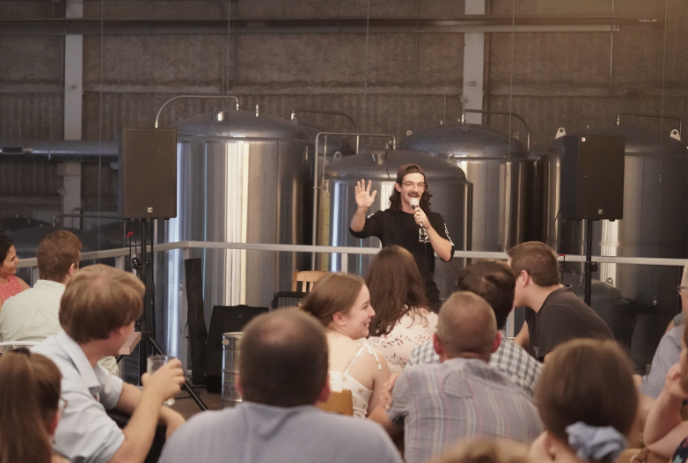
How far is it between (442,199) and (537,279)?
3745 mm

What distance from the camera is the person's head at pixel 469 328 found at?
1931 millimetres

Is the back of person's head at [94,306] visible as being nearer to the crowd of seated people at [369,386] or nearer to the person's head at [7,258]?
the crowd of seated people at [369,386]

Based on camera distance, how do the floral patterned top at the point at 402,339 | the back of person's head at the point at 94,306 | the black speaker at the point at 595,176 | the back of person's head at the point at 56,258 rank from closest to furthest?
1. the back of person's head at the point at 94,306
2. the floral patterned top at the point at 402,339
3. the back of person's head at the point at 56,258
4. the black speaker at the point at 595,176

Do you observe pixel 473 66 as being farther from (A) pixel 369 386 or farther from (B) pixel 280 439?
(B) pixel 280 439

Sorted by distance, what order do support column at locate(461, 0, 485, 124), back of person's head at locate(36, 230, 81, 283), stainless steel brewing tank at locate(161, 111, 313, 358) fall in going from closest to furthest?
back of person's head at locate(36, 230, 81, 283)
stainless steel brewing tank at locate(161, 111, 313, 358)
support column at locate(461, 0, 485, 124)

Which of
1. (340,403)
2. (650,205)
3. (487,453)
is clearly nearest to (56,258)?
(340,403)

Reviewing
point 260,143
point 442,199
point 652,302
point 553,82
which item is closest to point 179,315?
point 260,143

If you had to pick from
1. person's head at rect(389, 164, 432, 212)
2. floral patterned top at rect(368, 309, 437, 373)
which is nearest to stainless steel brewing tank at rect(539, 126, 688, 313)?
person's head at rect(389, 164, 432, 212)

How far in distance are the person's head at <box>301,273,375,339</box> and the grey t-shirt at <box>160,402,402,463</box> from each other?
3.44 feet

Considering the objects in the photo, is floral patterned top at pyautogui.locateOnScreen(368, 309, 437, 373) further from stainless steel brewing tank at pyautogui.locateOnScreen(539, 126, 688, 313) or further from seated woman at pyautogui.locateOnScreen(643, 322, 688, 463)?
stainless steel brewing tank at pyautogui.locateOnScreen(539, 126, 688, 313)

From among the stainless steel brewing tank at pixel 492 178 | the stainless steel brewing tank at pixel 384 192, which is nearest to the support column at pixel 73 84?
the stainless steel brewing tank at pixel 384 192

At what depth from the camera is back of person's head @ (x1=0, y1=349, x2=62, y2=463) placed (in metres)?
1.38

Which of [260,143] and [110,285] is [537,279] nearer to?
[110,285]

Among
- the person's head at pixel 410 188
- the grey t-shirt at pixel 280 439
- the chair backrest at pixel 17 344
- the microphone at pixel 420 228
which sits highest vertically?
the person's head at pixel 410 188
